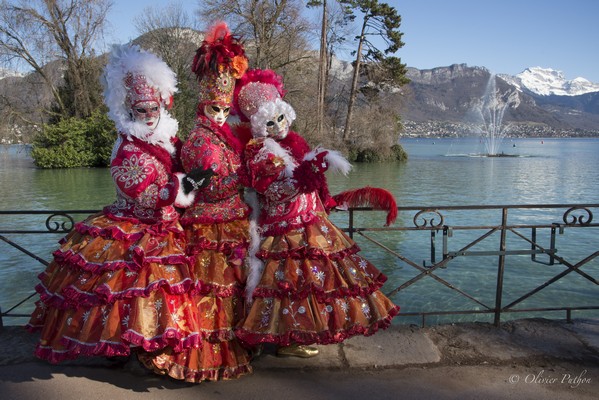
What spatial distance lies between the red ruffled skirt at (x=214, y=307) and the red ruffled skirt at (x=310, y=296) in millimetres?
126

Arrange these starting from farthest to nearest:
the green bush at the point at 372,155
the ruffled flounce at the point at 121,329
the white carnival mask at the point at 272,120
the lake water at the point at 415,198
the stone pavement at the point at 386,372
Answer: the green bush at the point at 372,155
the lake water at the point at 415,198
the white carnival mask at the point at 272,120
the stone pavement at the point at 386,372
the ruffled flounce at the point at 121,329

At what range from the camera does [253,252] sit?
10.2ft

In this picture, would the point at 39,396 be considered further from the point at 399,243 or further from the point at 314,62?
the point at 314,62

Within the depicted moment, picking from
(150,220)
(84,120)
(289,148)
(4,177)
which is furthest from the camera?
(84,120)

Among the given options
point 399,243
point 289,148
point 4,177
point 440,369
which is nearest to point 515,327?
point 440,369

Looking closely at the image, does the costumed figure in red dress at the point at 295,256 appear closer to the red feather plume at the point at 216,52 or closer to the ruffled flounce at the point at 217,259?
the ruffled flounce at the point at 217,259

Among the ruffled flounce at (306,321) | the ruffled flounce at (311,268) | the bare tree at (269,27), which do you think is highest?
the bare tree at (269,27)

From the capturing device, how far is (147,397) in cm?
281

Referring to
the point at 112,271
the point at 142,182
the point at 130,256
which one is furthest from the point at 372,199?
the point at 112,271

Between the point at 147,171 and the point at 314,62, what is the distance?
96.8ft

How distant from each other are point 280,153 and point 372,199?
80 centimetres

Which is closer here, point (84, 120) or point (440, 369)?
point (440, 369)

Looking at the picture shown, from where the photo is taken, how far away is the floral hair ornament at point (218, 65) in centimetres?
316

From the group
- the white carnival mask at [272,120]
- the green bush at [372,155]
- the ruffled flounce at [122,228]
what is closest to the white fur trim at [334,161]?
the white carnival mask at [272,120]
